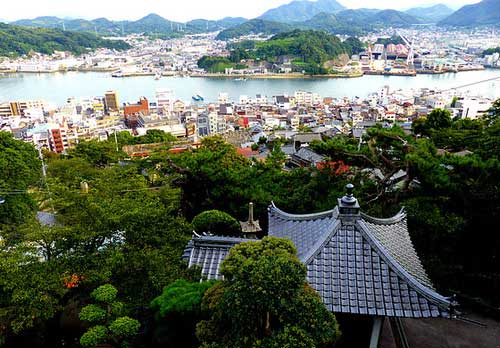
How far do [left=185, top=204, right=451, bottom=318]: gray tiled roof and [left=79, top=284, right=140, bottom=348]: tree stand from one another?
9.02 feet

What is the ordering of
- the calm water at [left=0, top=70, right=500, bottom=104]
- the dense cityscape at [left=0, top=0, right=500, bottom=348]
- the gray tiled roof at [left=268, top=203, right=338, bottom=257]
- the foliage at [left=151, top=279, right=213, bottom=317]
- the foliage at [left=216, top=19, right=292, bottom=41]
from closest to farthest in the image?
1. the dense cityscape at [left=0, top=0, right=500, bottom=348]
2. the foliage at [left=151, top=279, right=213, bottom=317]
3. the gray tiled roof at [left=268, top=203, right=338, bottom=257]
4. the calm water at [left=0, top=70, right=500, bottom=104]
5. the foliage at [left=216, top=19, right=292, bottom=41]

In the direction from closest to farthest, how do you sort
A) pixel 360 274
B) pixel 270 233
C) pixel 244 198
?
pixel 360 274 → pixel 270 233 → pixel 244 198

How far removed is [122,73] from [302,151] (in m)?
95.1

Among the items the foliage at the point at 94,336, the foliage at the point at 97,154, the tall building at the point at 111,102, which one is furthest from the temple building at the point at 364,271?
the tall building at the point at 111,102

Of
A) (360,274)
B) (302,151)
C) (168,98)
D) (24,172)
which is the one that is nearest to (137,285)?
(360,274)

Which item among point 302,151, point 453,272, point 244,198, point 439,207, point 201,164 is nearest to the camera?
point 453,272

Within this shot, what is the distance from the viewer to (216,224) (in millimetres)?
9953

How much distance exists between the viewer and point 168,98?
213 ft

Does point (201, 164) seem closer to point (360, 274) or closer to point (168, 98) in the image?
point (360, 274)

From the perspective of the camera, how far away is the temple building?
4043mm

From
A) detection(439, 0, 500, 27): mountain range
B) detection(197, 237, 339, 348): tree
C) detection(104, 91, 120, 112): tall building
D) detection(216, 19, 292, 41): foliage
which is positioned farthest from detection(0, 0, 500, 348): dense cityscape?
detection(439, 0, 500, 27): mountain range

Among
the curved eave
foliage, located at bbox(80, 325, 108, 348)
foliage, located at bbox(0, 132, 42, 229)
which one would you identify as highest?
the curved eave

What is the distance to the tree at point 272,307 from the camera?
321 centimetres

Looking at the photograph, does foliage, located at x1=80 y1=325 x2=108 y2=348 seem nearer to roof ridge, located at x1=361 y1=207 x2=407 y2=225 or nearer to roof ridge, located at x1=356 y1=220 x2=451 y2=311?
roof ridge, located at x1=356 y1=220 x2=451 y2=311
